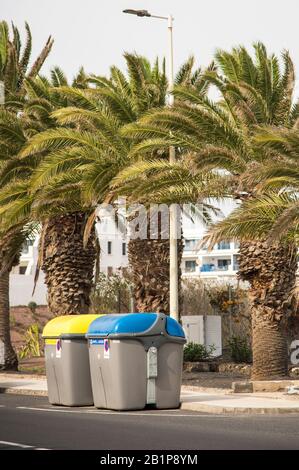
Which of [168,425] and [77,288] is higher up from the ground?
[77,288]

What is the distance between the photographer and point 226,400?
2183cm

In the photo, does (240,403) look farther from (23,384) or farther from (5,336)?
(5,336)

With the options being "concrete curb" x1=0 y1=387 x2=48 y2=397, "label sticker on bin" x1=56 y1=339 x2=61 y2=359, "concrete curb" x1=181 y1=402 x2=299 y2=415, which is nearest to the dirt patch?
"concrete curb" x1=0 y1=387 x2=48 y2=397

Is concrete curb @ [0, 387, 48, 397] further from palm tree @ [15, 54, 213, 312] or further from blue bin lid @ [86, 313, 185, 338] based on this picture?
blue bin lid @ [86, 313, 185, 338]

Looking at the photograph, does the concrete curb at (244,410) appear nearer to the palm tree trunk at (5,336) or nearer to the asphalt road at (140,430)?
the asphalt road at (140,430)

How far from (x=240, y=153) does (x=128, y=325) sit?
6367 millimetres

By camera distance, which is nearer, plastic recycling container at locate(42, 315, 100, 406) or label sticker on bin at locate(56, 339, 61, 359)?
plastic recycling container at locate(42, 315, 100, 406)

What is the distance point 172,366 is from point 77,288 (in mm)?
11304

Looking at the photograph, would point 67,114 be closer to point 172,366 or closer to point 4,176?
point 4,176

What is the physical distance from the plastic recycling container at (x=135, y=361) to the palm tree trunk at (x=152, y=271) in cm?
892

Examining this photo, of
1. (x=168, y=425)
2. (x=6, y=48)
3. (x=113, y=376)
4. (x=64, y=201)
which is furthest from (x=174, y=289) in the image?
(x=6, y=48)

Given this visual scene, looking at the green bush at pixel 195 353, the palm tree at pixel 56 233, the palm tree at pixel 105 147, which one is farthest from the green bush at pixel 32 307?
the palm tree at pixel 105 147

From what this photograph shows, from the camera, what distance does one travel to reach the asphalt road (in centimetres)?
1398

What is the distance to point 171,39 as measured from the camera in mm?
27453
